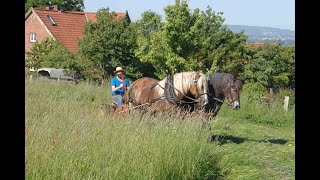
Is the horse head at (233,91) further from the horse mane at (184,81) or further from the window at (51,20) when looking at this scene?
the window at (51,20)

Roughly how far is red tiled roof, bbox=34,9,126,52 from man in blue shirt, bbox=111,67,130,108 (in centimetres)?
3484

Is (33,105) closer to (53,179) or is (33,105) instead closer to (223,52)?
(53,179)

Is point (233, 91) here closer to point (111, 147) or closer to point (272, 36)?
point (111, 147)

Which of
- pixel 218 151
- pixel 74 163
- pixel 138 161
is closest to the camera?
pixel 74 163

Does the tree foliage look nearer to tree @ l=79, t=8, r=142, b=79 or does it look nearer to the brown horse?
tree @ l=79, t=8, r=142, b=79

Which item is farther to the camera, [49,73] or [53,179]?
[49,73]

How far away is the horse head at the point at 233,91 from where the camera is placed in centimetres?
885

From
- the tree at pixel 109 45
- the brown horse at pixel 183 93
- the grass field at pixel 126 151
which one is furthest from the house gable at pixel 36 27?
the grass field at pixel 126 151

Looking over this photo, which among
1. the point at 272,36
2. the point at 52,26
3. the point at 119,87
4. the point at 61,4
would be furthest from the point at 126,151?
the point at 61,4

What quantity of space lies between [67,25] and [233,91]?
1604 inches

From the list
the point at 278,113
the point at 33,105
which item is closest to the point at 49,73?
the point at 278,113

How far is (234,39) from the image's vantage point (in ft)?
90.9
